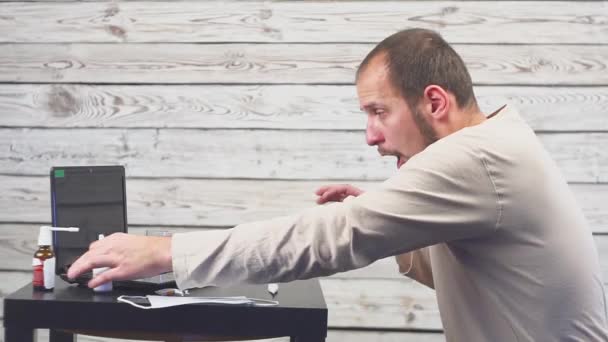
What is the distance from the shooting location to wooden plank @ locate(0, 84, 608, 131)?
2.49 meters

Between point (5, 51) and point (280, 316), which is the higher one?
point (5, 51)

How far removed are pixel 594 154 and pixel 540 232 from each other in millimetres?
1376

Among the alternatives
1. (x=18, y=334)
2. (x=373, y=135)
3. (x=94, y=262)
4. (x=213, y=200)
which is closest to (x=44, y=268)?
(x=18, y=334)

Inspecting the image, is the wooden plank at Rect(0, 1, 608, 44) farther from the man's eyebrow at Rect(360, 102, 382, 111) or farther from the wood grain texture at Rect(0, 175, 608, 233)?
the man's eyebrow at Rect(360, 102, 382, 111)

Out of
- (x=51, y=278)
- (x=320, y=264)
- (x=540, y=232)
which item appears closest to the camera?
(x=320, y=264)

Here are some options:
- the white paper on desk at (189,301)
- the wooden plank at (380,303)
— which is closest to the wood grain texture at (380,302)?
the wooden plank at (380,303)

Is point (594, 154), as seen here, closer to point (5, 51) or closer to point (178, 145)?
point (178, 145)

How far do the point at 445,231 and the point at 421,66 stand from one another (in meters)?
0.34

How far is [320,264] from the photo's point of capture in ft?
3.75

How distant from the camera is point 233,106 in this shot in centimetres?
253

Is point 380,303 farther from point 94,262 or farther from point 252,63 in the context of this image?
point 94,262

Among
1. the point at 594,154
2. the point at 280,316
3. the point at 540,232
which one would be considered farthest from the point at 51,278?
the point at 594,154

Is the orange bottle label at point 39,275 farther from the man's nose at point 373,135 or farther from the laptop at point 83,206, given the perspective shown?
the man's nose at point 373,135

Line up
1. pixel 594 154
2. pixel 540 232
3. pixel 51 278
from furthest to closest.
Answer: pixel 594 154
pixel 51 278
pixel 540 232
